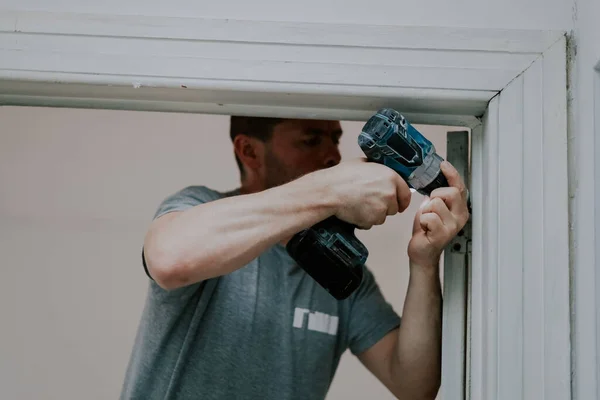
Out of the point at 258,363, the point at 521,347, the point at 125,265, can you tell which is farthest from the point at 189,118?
the point at 521,347

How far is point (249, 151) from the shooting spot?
1781mm

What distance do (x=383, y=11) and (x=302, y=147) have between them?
2.35 ft

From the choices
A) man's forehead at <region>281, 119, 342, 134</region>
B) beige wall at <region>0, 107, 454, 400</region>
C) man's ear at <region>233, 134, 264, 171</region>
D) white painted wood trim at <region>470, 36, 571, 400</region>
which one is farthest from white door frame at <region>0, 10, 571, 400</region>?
beige wall at <region>0, 107, 454, 400</region>

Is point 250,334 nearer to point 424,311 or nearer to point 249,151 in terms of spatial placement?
point 424,311

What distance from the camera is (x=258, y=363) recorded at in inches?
56.8

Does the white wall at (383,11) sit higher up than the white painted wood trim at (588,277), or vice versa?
the white wall at (383,11)

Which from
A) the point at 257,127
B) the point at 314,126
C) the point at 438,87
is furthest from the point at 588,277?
the point at 257,127

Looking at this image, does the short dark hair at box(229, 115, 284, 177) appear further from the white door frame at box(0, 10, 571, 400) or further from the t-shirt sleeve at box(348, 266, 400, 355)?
the white door frame at box(0, 10, 571, 400)

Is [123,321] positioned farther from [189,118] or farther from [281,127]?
[281,127]

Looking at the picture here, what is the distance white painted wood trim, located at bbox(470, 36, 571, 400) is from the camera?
89 cm

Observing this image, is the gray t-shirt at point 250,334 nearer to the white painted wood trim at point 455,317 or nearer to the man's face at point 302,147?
the man's face at point 302,147

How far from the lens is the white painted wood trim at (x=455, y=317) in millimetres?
1007

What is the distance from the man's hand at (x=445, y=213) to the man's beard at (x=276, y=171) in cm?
71

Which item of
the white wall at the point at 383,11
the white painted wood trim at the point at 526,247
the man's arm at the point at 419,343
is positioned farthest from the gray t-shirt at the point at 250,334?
the white painted wood trim at the point at 526,247
